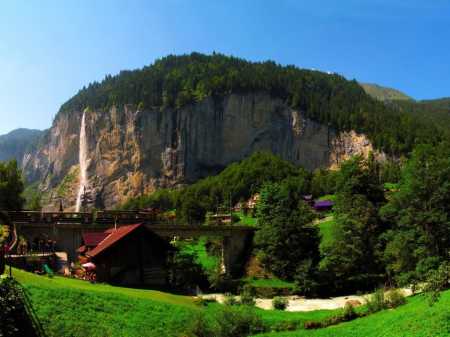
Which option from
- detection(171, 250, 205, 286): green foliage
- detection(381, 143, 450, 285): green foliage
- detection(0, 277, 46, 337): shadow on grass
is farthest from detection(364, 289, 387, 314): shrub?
detection(0, 277, 46, 337): shadow on grass

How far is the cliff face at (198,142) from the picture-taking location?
158 metres

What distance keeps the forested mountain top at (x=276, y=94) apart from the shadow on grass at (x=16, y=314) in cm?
13732

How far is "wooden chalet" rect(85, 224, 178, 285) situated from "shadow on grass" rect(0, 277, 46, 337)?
15807 millimetres

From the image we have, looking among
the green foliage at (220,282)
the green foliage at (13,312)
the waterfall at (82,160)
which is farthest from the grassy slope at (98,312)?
the waterfall at (82,160)

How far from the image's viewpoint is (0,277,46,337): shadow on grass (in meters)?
17.9

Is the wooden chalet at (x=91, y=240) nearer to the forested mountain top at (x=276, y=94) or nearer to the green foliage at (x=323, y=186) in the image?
the green foliage at (x=323, y=186)

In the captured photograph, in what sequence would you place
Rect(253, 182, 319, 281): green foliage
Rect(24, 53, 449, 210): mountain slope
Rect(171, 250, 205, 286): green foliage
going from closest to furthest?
1. Rect(171, 250, 205, 286): green foliage
2. Rect(253, 182, 319, 281): green foliage
3. Rect(24, 53, 449, 210): mountain slope

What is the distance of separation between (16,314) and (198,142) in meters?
140

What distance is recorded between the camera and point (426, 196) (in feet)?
123

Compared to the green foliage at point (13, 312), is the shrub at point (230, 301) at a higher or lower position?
lower

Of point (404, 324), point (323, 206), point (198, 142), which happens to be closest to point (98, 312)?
point (404, 324)

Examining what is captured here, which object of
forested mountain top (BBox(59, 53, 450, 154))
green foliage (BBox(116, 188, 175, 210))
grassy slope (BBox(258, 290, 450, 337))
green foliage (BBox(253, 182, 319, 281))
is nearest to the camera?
grassy slope (BBox(258, 290, 450, 337))

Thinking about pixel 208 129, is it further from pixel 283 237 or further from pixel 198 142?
pixel 283 237

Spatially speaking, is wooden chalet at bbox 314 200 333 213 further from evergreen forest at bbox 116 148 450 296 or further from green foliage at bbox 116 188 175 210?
green foliage at bbox 116 188 175 210
